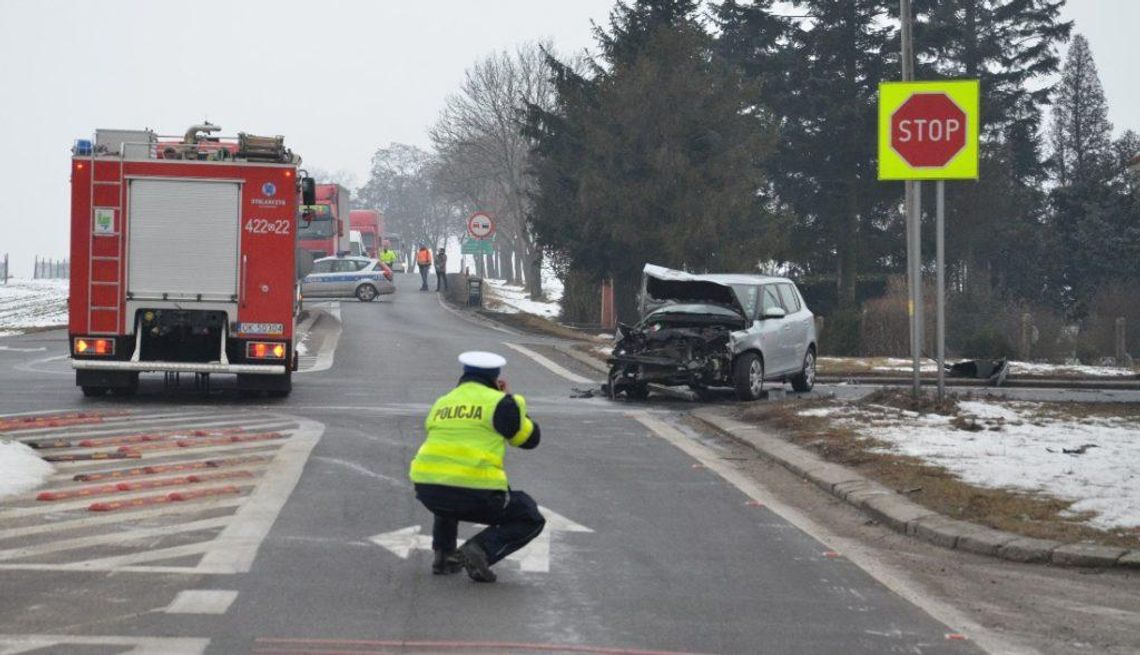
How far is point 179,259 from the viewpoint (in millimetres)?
19734

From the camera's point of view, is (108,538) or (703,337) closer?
(108,538)

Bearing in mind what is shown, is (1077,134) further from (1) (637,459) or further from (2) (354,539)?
(2) (354,539)

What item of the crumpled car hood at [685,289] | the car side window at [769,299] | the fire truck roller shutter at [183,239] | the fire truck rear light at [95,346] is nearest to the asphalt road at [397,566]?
the fire truck rear light at [95,346]

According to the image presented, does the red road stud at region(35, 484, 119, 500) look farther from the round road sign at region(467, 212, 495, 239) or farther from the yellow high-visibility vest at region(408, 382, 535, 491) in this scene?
the round road sign at region(467, 212, 495, 239)

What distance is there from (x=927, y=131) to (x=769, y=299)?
4421 millimetres

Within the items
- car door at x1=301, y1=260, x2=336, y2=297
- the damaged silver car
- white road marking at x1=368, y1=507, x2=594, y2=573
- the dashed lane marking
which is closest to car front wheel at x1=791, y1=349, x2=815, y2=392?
the damaged silver car

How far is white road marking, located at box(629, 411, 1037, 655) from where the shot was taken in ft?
25.5

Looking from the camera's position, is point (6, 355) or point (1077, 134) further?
point (1077, 134)

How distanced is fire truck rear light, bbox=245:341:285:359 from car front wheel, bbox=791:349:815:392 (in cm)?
759

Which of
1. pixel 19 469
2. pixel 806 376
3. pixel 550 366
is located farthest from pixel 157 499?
pixel 550 366

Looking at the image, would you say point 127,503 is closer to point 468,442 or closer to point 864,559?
point 468,442

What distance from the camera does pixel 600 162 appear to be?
1843 inches

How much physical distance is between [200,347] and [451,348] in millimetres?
12148

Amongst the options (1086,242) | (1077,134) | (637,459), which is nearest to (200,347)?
(637,459)
